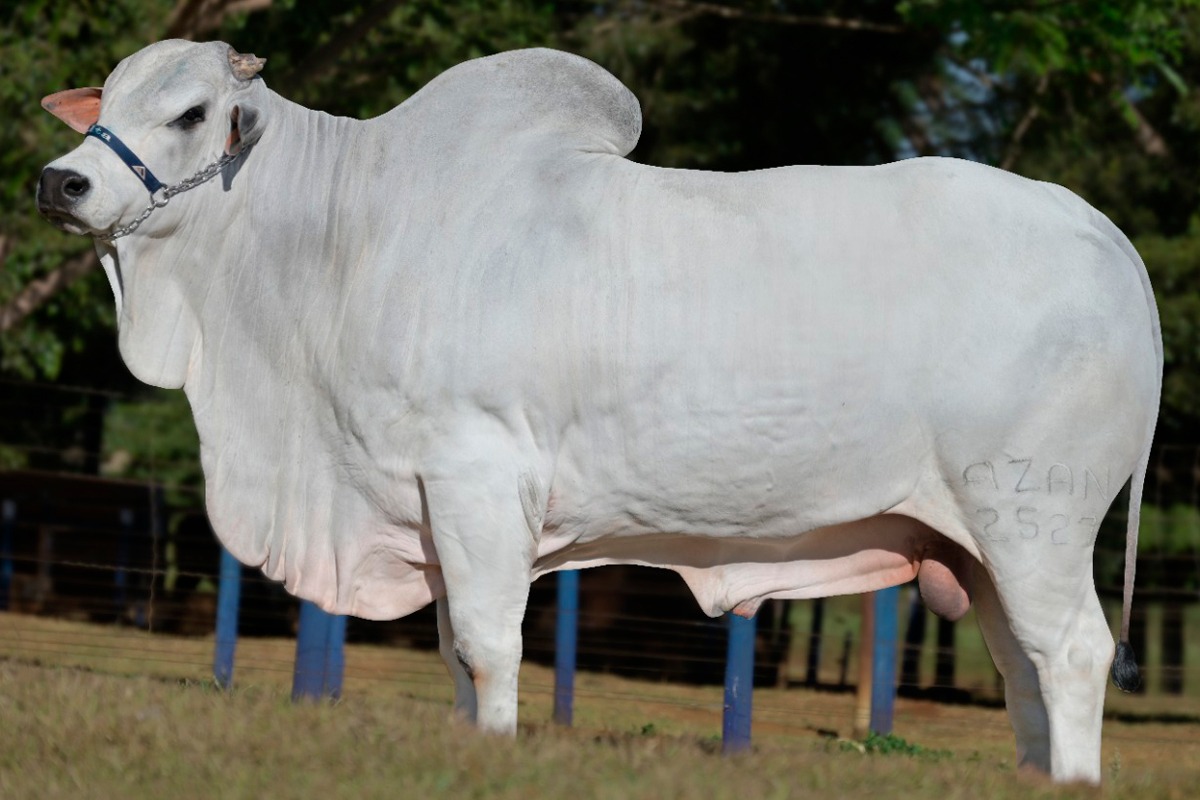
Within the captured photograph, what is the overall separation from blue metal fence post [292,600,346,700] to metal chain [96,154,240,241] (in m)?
4.06

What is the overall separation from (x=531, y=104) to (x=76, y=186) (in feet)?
4.21

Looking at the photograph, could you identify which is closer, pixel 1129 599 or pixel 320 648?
pixel 1129 599

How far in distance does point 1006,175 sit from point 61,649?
737 cm

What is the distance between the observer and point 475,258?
14.1 feet

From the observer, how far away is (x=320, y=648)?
8344 mm

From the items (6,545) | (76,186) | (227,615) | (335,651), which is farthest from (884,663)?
(6,545)

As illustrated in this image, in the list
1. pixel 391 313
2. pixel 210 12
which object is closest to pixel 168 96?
pixel 391 313

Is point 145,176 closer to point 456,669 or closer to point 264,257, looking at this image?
point 264,257

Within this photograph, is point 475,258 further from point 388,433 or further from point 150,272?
point 150,272

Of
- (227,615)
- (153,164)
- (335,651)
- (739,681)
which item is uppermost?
(153,164)

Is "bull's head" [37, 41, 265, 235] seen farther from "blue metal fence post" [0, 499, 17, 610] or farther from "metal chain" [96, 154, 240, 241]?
"blue metal fence post" [0, 499, 17, 610]

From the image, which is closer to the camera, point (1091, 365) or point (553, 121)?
point (1091, 365)

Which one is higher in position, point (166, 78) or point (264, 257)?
point (166, 78)

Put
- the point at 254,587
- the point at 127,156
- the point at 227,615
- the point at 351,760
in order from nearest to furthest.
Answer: the point at 351,760, the point at 127,156, the point at 227,615, the point at 254,587
